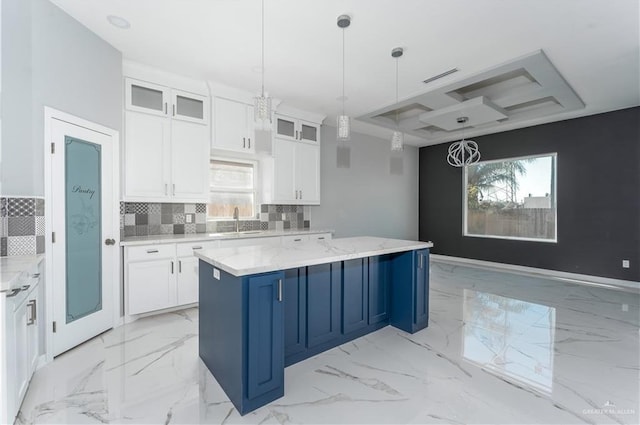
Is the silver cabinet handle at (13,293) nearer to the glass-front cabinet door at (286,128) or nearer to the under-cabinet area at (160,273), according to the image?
the under-cabinet area at (160,273)

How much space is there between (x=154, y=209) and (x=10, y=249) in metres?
1.55

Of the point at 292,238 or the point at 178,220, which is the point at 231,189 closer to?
the point at 178,220

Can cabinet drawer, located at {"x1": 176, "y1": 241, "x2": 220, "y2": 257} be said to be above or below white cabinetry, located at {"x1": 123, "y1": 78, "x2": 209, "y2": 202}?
below

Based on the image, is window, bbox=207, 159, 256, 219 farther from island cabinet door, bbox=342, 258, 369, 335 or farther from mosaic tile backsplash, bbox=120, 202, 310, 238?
island cabinet door, bbox=342, 258, 369, 335

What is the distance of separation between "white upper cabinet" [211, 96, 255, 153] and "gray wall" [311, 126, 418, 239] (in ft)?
5.65

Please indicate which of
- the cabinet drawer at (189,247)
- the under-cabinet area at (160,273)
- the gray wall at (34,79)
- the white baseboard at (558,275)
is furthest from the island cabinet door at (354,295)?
the white baseboard at (558,275)

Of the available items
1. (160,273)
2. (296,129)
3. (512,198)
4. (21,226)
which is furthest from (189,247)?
(512,198)

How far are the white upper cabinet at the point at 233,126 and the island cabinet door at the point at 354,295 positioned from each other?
7.58ft

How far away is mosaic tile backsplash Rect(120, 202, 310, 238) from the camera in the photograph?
135 inches

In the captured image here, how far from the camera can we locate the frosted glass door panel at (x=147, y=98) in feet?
10.3

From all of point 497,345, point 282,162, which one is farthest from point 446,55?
point 497,345

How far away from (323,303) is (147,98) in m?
2.95

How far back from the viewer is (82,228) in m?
2.56

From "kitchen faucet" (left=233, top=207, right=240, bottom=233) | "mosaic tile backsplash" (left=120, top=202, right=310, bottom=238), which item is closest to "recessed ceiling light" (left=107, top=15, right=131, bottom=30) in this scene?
"mosaic tile backsplash" (left=120, top=202, right=310, bottom=238)
